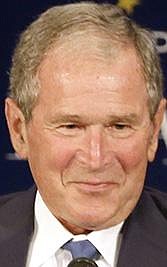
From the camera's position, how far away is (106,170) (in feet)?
3.26

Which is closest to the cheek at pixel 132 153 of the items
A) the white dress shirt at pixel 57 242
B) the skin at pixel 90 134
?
the skin at pixel 90 134

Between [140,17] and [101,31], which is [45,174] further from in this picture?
[140,17]

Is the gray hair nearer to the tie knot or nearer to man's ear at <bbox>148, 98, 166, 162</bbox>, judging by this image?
man's ear at <bbox>148, 98, 166, 162</bbox>

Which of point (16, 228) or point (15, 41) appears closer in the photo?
point (16, 228)

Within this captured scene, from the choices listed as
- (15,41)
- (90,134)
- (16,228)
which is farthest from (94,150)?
(15,41)

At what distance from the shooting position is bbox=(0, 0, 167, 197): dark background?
66.7 inches

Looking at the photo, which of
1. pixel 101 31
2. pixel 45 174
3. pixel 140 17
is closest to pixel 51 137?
pixel 45 174

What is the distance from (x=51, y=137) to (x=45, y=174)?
51mm

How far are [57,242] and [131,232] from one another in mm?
110

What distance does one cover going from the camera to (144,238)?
112 centimetres

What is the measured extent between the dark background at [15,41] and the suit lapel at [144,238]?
1.79ft

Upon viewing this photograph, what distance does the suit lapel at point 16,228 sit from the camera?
1104 mm

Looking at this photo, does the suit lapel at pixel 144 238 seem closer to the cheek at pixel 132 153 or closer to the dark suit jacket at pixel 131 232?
the dark suit jacket at pixel 131 232

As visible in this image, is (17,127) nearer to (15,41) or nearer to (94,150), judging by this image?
(94,150)
